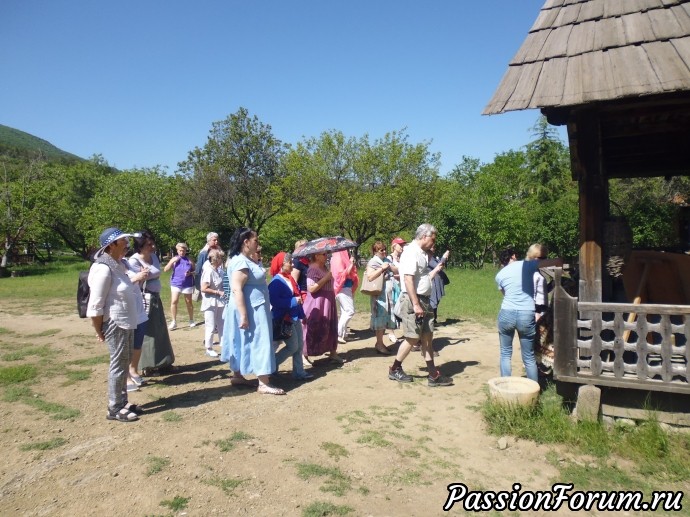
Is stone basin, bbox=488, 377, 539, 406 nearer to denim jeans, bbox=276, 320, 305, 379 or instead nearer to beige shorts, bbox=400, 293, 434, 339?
beige shorts, bbox=400, 293, 434, 339

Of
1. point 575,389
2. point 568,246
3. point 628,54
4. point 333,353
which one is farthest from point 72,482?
point 568,246

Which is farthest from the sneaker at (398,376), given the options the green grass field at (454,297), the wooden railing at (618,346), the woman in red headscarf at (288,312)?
the green grass field at (454,297)

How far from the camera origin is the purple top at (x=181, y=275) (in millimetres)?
8852

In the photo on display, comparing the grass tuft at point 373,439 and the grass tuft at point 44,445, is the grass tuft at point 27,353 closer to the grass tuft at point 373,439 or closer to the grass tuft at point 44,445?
the grass tuft at point 44,445

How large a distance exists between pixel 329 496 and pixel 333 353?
355 centimetres

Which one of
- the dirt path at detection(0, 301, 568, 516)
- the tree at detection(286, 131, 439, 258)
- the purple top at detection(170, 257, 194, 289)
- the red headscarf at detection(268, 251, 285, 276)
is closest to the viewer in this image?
the dirt path at detection(0, 301, 568, 516)

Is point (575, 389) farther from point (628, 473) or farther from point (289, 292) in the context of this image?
point (289, 292)

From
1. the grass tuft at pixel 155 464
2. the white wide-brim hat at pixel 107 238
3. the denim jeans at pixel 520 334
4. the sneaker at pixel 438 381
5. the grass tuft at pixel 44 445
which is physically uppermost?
the white wide-brim hat at pixel 107 238

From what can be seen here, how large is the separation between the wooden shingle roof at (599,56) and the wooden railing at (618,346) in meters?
1.65

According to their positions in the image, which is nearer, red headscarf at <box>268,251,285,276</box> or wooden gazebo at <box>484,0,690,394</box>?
wooden gazebo at <box>484,0,690,394</box>

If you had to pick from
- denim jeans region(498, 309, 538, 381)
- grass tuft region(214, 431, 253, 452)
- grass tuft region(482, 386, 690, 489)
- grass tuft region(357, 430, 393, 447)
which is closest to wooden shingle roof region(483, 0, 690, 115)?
denim jeans region(498, 309, 538, 381)

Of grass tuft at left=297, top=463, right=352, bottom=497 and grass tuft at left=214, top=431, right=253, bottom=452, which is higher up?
grass tuft at left=214, top=431, right=253, bottom=452

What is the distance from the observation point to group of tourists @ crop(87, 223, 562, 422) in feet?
15.1

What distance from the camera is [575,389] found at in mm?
4621
